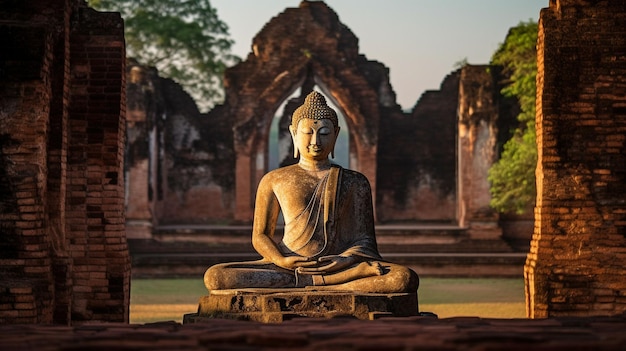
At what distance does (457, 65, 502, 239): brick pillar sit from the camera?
20625 mm

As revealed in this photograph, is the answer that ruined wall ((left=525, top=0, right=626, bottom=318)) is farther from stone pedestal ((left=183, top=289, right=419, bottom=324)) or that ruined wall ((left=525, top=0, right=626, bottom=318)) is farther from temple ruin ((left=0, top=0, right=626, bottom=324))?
stone pedestal ((left=183, top=289, right=419, bottom=324))

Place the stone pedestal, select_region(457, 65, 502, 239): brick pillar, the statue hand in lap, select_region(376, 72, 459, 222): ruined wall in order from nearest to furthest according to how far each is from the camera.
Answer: the stone pedestal → the statue hand in lap → select_region(457, 65, 502, 239): brick pillar → select_region(376, 72, 459, 222): ruined wall

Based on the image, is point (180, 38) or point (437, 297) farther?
point (180, 38)

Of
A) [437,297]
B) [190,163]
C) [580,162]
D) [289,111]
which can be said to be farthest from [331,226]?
[289,111]

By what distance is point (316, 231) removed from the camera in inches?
309

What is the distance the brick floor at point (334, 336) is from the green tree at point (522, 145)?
9883 mm

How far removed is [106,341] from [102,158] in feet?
15.9

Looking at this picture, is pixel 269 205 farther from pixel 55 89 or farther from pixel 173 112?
pixel 173 112

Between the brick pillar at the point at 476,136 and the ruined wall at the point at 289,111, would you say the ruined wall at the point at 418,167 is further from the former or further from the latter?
the brick pillar at the point at 476,136

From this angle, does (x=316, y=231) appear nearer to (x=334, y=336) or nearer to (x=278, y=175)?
(x=278, y=175)

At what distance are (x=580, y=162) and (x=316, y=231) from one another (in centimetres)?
262

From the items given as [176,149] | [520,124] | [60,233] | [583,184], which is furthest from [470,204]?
[60,233]

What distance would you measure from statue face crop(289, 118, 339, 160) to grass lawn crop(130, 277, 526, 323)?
4.48 meters

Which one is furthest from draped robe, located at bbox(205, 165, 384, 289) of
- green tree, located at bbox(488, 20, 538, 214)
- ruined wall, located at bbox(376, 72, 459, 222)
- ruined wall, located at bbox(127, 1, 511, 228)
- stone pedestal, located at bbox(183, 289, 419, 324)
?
ruined wall, located at bbox(376, 72, 459, 222)
